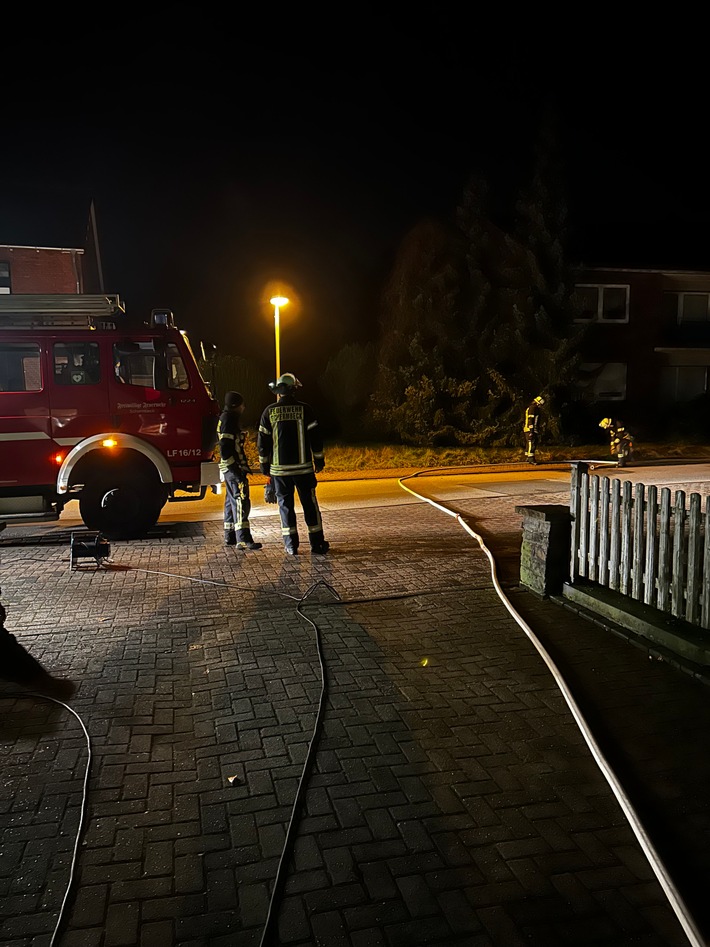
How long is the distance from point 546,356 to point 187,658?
65.0ft

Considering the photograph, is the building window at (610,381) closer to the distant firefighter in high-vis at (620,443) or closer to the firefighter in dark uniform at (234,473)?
the distant firefighter in high-vis at (620,443)

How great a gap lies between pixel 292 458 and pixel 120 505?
258 centimetres

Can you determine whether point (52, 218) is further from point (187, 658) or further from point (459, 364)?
point (187, 658)

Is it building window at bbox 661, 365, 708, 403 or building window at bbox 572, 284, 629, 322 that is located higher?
building window at bbox 572, 284, 629, 322

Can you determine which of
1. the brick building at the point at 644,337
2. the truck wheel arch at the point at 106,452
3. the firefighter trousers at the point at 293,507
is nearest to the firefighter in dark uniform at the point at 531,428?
the brick building at the point at 644,337

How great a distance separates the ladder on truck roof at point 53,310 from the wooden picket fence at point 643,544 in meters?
6.05

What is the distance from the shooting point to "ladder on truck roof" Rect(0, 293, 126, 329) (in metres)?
8.86

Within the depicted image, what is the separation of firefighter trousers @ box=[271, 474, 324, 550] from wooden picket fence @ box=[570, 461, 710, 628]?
297cm

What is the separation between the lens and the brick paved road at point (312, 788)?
101 inches

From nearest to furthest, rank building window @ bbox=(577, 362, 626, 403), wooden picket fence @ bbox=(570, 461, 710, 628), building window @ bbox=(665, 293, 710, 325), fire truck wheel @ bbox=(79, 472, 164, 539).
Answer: wooden picket fence @ bbox=(570, 461, 710, 628) < fire truck wheel @ bbox=(79, 472, 164, 539) < building window @ bbox=(577, 362, 626, 403) < building window @ bbox=(665, 293, 710, 325)

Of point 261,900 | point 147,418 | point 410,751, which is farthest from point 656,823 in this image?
point 147,418

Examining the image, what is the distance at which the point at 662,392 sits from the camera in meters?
28.4

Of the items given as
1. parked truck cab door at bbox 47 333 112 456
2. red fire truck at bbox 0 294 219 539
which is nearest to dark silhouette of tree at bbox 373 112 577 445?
red fire truck at bbox 0 294 219 539

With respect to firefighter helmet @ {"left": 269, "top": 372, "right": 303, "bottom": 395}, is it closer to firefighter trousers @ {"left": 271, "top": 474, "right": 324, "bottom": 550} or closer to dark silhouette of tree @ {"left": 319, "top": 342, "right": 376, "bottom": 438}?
firefighter trousers @ {"left": 271, "top": 474, "right": 324, "bottom": 550}
